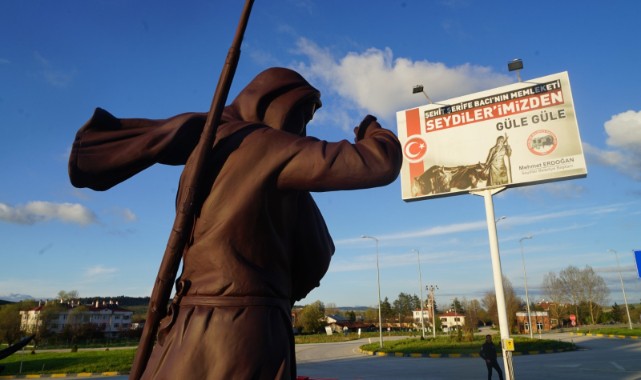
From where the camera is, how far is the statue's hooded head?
6.91 feet

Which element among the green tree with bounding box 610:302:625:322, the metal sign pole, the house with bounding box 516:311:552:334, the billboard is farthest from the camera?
the green tree with bounding box 610:302:625:322

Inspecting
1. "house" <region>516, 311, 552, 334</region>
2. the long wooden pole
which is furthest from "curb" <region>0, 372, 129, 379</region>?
"house" <region>516, 311, 552, 334</region>

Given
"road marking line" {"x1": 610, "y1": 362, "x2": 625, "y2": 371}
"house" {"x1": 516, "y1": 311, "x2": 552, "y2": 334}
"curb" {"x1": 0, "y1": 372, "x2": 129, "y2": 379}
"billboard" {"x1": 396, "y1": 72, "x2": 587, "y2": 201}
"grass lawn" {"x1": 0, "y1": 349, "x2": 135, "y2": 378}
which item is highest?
"billboard" {"x1": 396, "y1": 72, "x2": 587, "y2": 201}

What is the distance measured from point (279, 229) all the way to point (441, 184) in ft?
53.3

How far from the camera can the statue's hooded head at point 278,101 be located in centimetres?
211

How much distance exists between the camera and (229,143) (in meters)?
1.90

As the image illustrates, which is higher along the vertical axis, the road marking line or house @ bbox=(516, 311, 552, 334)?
house @ bbox=(516, 311, 552, 334)

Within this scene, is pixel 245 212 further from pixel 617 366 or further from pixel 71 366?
pixel 71 366

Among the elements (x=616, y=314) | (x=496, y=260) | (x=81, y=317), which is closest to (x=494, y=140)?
(x=496, y=260)

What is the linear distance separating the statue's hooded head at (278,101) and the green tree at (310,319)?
54.5 metres

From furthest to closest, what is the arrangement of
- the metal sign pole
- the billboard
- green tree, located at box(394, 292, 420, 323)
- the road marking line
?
green tree, located at box(394, 292, 420, 323) → the billboard → the metal sign pole → the road marking line

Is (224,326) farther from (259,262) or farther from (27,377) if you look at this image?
(27,377)

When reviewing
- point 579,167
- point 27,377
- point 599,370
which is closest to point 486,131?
point 579,167

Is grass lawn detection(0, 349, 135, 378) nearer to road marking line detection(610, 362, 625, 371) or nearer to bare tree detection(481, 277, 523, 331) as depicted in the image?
road marking line detection(610, 362, 625, 371)
